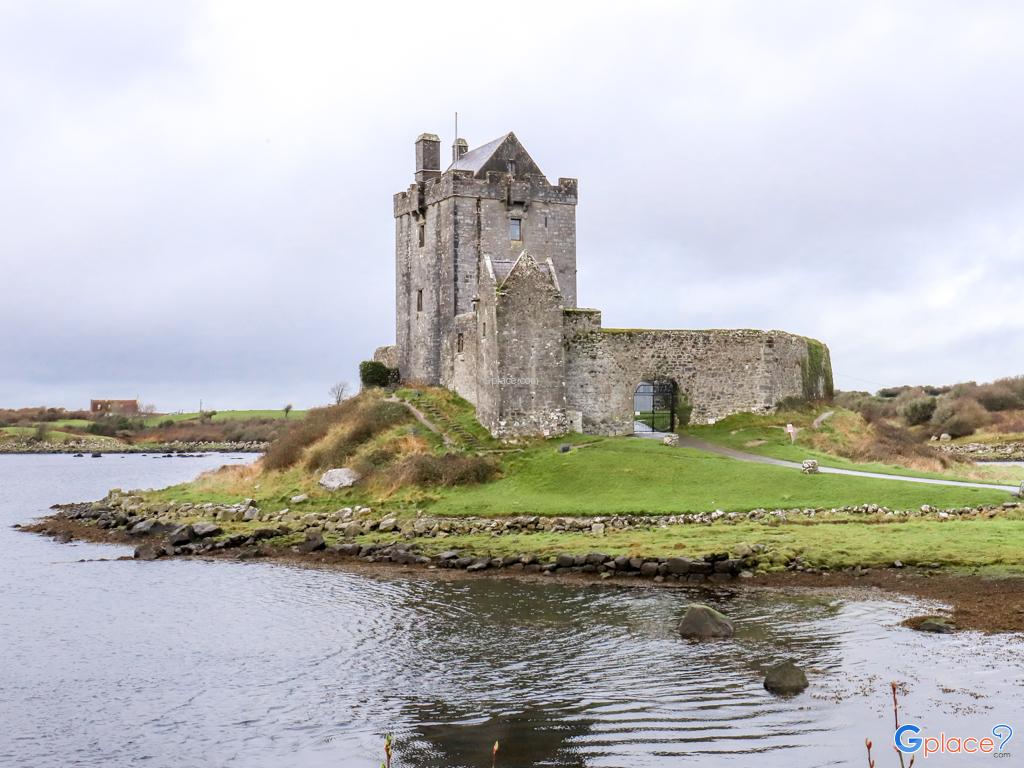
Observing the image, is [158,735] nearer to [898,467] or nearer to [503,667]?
[503,667]

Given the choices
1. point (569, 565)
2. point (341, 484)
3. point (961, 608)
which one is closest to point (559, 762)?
point (961, 608)

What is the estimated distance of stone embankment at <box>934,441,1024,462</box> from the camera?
2618 inches

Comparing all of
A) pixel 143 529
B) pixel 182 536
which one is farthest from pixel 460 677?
pixel 143 529

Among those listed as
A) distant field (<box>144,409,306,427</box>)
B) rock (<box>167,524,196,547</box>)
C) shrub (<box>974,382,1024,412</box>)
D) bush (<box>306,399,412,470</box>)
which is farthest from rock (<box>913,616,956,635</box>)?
distant field (<box>144,409,306,427</box>)

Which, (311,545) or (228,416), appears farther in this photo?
(228,416)

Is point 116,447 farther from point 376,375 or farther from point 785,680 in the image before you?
point 785,680

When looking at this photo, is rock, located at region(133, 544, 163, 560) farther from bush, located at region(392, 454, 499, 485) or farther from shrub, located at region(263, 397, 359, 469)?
shrub, located at region(263, 397, 359, 469)

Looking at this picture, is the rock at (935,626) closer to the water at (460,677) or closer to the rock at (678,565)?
the water at (460,677)

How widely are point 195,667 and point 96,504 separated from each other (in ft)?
95.9

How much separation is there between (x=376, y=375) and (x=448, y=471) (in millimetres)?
15368

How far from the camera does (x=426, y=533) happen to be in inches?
1296

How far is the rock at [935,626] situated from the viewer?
19698mm

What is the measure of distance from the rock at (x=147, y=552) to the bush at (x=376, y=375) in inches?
738

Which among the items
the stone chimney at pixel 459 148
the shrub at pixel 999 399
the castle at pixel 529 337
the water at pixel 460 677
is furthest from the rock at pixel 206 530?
the shrub at pixel 999 399
